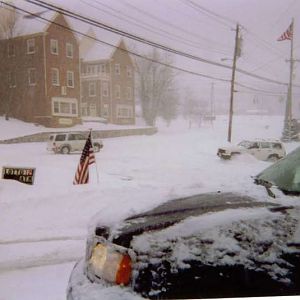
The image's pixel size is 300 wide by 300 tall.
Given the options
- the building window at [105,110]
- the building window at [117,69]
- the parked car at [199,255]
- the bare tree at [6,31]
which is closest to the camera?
the parked car at [199,255]

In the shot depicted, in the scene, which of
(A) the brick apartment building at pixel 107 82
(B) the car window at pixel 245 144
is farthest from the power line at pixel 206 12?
(B) the car window at pixel 245 144

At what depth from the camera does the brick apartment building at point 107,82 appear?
3.21 metres

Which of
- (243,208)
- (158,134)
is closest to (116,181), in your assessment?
(158,134)

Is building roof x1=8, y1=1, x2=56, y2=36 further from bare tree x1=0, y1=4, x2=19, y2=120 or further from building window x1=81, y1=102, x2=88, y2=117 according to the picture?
building window x1=81, y1=102, x2=88, y2=117

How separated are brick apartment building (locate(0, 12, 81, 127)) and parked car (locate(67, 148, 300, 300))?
5.61 ft

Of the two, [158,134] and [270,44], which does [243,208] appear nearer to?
[158,134]

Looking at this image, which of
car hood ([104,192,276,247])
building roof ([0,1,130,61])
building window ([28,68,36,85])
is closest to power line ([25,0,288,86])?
building roof ([0,1,130,61])

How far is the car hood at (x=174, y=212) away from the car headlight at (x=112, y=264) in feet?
0.15

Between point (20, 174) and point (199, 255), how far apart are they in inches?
78.6

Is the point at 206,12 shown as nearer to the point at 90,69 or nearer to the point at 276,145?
the point at 90,69

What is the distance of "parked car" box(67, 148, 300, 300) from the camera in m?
1.64

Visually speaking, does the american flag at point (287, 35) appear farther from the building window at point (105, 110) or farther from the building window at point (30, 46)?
the building window at point (30, 46)

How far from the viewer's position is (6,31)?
298 centimetres

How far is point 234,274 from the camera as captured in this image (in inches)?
66.5
